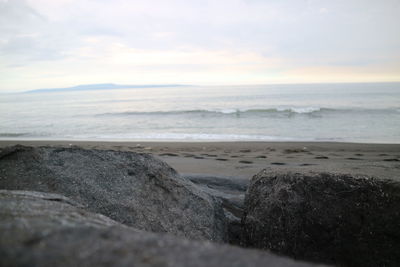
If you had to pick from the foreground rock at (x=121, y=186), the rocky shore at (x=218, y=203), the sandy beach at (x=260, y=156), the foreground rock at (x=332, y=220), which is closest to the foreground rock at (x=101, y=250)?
the rocky shore at (x=218, y=203)

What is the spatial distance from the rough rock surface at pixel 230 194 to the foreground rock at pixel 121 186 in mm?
147

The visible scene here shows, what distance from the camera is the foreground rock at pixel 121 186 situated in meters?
2.35

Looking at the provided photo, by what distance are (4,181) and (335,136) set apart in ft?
39.1

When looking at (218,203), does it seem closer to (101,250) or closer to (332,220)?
(332,220)

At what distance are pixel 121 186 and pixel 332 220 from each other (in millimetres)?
1718

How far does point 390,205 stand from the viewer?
2145 millimetres

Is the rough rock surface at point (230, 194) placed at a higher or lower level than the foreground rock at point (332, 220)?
lower

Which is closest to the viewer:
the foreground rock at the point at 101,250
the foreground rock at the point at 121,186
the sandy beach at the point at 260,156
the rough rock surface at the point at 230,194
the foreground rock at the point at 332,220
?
the foreground rock at the point at 101,250

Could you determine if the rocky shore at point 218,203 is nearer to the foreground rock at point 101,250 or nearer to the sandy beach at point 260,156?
the foreground rock at point 101,250

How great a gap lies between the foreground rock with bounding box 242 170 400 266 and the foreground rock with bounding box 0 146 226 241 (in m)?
0.52

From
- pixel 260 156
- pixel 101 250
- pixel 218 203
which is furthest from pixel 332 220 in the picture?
pixel 260 156

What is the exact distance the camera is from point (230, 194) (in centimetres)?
410

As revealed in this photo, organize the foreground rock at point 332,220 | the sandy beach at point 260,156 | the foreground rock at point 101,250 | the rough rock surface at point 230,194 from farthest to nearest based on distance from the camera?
1. the sandy beach at point 260,156
2. the rough rock surface at point 230,194
3. the foreground rock at point 332,220
4. the foreground rock at point 101,250

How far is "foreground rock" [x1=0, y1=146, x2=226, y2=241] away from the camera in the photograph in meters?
2.35
